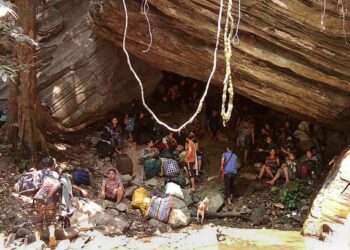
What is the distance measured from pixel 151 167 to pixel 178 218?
195cm

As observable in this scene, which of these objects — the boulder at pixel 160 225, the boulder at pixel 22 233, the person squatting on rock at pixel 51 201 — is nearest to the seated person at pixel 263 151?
the boulder at pixel 160 225

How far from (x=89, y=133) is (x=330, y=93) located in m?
6.63

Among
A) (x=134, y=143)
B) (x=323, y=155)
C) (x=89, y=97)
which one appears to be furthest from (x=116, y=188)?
(x=323, y=155)

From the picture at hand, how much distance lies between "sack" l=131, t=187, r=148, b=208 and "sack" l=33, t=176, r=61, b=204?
245 cm

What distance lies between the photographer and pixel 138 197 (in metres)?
10.2

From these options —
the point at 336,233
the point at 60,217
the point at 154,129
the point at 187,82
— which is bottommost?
the point at 60,217

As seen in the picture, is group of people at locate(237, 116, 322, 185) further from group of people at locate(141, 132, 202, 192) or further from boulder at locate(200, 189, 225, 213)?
group of people at locate(141, 132, 202, 192)

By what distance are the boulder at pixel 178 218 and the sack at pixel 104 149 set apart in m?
2.83

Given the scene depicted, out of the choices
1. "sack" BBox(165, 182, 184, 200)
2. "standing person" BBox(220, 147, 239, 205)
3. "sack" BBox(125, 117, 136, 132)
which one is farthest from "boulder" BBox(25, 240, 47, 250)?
"sack" BBox(125, 117, 136, 132)

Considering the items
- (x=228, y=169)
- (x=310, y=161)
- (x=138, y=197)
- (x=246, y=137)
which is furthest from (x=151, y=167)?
(x=310, y=161)

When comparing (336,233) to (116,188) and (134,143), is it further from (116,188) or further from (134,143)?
(134,143)

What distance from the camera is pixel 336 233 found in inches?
311

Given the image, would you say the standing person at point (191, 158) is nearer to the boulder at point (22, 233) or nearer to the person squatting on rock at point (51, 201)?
the person squatting on rock at point (51, 201)

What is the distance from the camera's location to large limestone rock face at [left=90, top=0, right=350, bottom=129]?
8992 millimetres
